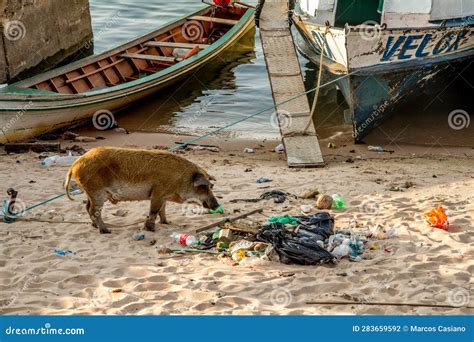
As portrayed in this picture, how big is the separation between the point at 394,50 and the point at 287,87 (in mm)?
2136

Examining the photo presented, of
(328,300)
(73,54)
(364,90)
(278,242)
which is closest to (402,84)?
(364,90)

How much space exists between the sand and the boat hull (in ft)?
8.69

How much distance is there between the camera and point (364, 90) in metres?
13.4

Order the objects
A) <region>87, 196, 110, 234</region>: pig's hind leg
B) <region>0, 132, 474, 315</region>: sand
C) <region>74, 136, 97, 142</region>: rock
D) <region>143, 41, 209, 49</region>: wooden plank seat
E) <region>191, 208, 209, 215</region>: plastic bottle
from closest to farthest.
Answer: <region>0, 132, 474, 315</region>: sand, <region>87, 196, 110, 234</region>: pig's hind leg, <region>191, 208, 209, 215</region>: plastic bottle, <region>74, 136, 97, 142</region>: rock, <region>143, 41, 209, 49</region>: wooden plank seat

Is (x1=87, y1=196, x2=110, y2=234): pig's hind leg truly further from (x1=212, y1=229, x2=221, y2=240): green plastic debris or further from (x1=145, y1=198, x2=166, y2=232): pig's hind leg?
(x1=212, y1=229, x2=221, y2=240): green plastic debris

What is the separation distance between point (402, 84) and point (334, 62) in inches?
54.2

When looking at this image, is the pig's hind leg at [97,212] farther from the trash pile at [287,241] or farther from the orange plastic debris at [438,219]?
the orange plastic debris at [438,219]

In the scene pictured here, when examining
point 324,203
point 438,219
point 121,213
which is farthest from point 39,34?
point 438,219

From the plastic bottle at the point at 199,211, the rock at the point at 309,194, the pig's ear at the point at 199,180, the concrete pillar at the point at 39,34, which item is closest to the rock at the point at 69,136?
the concrete pillar at the point at 39,34

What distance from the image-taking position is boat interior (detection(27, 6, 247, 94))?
15789 mm

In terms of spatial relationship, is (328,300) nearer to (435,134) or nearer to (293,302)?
(293,302)

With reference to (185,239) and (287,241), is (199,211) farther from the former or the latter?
(287,241)

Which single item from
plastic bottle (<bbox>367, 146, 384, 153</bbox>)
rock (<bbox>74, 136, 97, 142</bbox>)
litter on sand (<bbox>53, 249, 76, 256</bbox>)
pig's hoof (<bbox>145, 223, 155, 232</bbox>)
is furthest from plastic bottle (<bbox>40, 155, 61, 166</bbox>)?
plastic bottle (<bbox>367, 146, 384, 153</bbox>)

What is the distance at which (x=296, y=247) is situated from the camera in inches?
306
